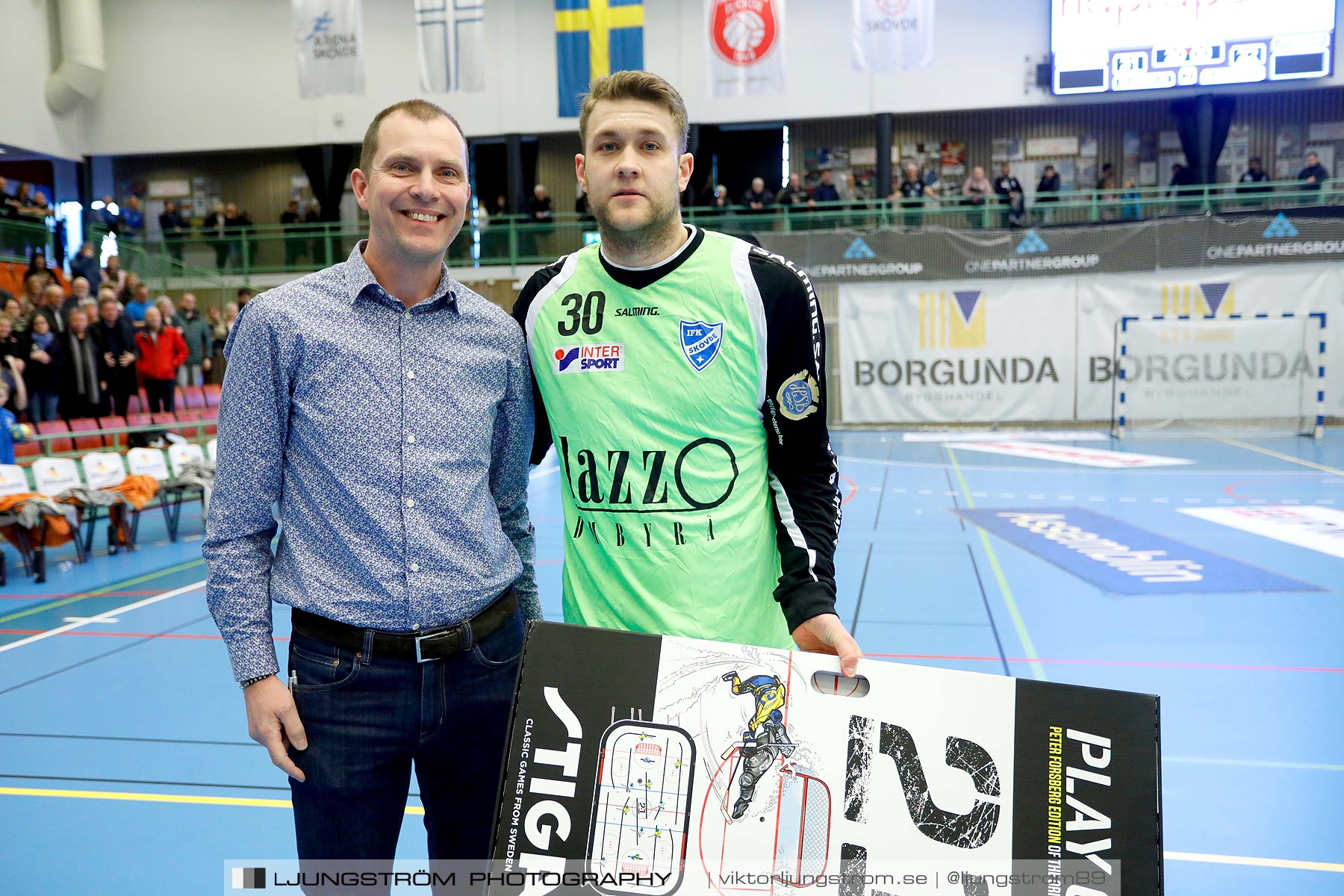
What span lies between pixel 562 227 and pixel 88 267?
810 cm

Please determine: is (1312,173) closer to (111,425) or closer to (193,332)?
(193,332)

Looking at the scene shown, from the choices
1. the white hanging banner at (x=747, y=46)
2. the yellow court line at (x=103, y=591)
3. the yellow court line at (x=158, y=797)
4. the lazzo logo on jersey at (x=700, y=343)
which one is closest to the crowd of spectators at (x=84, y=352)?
Result: the yellow court line at (x=103, y=591)

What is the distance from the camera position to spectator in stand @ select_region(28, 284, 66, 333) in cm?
1149

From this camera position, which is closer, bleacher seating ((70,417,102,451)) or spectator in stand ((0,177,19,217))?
bleacher seating ((70,417,102,451))

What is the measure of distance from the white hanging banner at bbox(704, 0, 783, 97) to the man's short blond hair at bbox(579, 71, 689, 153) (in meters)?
11.9

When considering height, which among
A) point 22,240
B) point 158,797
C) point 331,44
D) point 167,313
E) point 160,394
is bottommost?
point 158,797

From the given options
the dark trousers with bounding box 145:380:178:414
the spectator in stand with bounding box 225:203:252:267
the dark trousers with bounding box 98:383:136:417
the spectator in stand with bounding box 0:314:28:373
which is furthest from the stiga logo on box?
the spectator in stand with bounding box 225:203:252:267

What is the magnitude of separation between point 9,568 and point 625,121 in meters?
8.66

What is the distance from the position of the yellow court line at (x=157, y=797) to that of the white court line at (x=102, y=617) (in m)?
2.53

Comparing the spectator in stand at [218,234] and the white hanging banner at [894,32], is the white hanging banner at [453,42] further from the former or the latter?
the spectator in stand at [218,234]

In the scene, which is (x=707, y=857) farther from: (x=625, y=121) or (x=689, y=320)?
(x=625, y=121)

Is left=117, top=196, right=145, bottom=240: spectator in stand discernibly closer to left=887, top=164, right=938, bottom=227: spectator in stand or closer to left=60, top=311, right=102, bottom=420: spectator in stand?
left=60, top=311, right=102, bottom=420: spectator in stand

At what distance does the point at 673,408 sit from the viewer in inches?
78.7

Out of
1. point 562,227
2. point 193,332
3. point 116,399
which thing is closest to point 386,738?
point 116,399
